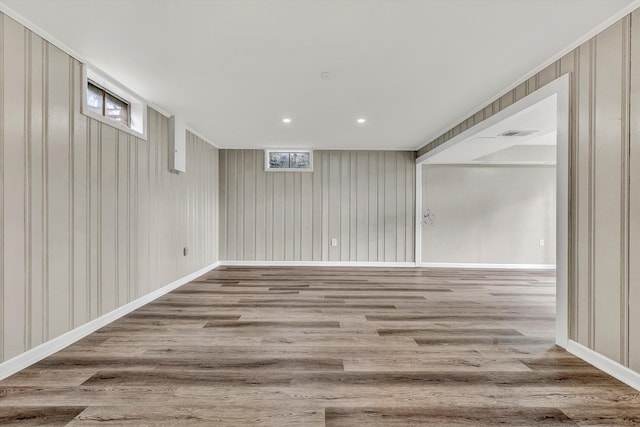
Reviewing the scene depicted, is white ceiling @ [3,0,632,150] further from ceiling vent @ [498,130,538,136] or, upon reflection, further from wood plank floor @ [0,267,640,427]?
wood plank floor @ [0,267,640,427]

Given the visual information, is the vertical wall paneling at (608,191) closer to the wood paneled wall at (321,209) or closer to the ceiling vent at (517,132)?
the ceiling vent at (517,132)

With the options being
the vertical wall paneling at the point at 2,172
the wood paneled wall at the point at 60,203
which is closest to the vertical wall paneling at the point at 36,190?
the wood paneled wall at the point at 60,203

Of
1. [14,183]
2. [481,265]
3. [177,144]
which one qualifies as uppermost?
[177,144]

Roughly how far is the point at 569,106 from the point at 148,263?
422 centimetres

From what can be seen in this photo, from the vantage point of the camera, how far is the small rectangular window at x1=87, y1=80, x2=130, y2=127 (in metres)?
2.66

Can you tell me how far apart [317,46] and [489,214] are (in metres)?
5.01

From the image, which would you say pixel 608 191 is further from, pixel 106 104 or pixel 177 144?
pixel 177 144

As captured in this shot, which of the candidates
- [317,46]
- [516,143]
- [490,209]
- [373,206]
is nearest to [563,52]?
[317,46]

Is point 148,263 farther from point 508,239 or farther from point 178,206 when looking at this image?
point 508,239

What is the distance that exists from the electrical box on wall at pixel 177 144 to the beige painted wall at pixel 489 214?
4312mm

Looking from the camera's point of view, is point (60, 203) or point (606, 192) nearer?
point (606, 192)

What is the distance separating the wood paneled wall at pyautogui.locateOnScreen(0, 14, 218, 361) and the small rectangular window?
0.20m

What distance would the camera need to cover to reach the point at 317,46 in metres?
2.19

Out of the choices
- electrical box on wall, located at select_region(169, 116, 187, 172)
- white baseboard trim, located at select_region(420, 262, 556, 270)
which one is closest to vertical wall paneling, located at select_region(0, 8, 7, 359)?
electrical box on wall, located at select_region(169, 116, 187, 172)
